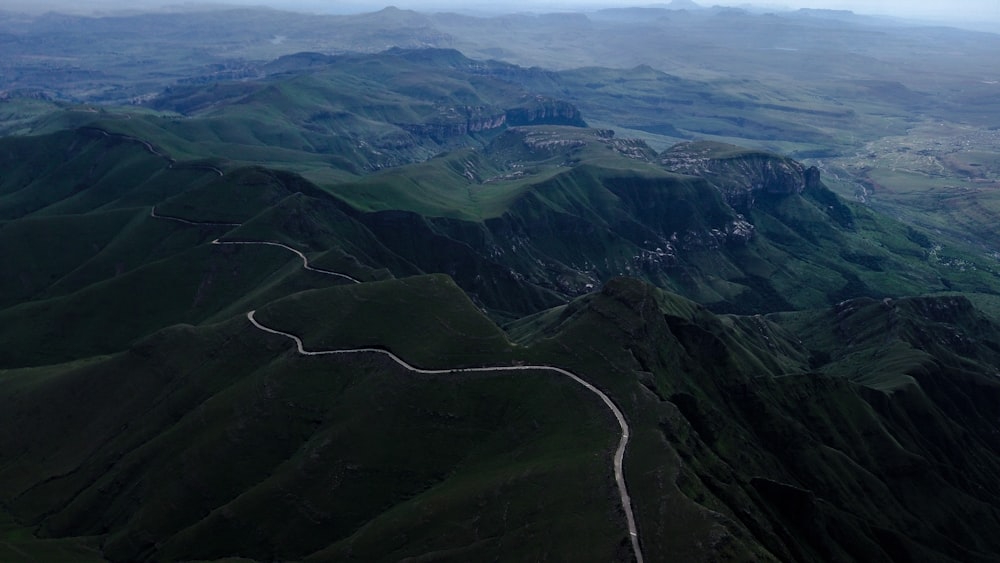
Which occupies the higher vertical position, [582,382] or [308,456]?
[582,382]

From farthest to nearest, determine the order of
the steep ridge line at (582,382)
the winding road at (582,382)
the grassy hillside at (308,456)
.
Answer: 1. the grassy hillside at (308,456)
2. the steep ridge line at (582,382)
3. the winding road at (582,382)

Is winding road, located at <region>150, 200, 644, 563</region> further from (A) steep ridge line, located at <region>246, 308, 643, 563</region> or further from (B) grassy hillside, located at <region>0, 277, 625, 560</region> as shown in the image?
(B) grassy hillside, located at <region>0, 277, 625, 560</region>

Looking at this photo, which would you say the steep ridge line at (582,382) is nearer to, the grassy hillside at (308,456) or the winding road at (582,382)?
the winding road at (582,382)

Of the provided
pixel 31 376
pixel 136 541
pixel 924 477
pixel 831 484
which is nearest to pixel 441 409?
pixel 136 541

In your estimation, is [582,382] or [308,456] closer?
[308,456]

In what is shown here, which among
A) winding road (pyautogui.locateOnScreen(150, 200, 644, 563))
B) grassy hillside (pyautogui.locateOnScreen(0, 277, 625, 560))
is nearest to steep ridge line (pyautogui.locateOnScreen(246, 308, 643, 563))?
winding road (pyautogui.locateOnScreen(150, 200, 644, 563))

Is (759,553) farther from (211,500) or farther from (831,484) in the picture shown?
(211,500)

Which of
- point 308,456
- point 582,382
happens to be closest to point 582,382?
point 582,382

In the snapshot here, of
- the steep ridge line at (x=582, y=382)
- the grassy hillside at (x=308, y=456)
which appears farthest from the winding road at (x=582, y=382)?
the grassy hillside at (x=308, y=456)

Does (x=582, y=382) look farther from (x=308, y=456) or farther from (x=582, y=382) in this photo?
(x=308, y=456)
